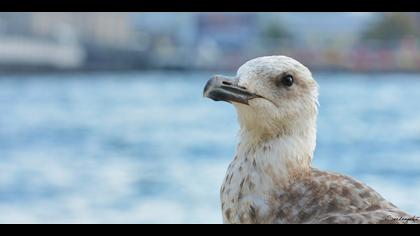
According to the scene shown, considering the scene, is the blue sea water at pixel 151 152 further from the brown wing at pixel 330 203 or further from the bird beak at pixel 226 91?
the brown wing at pixel 330 203

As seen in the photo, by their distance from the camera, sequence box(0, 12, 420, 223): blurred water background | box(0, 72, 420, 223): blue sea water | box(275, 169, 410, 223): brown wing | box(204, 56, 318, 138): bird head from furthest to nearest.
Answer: box(0, 12, 420, 223): blurred water background, box(0, 72, 420, 223): blue sea water, box(204, 56, 318, 138): bird head, box(275, 169, 410, 223): brown wing

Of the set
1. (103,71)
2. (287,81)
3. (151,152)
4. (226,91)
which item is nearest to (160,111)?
(151,152)

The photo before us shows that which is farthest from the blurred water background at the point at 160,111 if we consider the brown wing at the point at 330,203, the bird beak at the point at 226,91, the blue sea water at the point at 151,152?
the brown wing at the point at 330,203

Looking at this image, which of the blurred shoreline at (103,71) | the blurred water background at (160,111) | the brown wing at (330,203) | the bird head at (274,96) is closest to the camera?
the brown wing at (330,203)

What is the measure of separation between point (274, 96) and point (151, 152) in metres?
9.84

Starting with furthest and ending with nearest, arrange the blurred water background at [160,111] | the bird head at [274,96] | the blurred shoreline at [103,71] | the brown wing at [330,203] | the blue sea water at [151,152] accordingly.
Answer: the blurred shoreline at [103,71] < the blurred water background at [160,111] < the blue sea water at [151,152] < the bird head at [274,96] < the brown wing at [330,203]

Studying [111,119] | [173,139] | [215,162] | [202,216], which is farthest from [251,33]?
[202,216]

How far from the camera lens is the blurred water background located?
7930 mm

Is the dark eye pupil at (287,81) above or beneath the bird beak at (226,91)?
above

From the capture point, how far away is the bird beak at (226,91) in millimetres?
1979

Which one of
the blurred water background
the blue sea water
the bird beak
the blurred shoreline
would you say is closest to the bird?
the bird beak

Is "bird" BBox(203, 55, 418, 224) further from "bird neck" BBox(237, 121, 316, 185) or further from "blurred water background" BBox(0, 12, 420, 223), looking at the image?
"blurred water background" BBox(0, 12, 420, 223)

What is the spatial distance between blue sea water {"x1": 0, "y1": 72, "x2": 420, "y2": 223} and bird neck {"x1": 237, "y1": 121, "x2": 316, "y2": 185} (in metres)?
0.12

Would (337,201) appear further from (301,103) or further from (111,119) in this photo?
(111,119)
